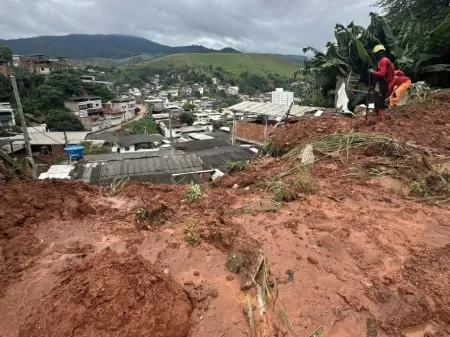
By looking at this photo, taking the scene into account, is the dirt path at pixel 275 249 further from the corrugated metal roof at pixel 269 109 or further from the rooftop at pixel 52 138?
the rooftop at pixel 52 138

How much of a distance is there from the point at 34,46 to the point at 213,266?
8855 inches

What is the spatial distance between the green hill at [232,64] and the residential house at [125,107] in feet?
172

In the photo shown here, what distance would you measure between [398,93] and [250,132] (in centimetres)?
684

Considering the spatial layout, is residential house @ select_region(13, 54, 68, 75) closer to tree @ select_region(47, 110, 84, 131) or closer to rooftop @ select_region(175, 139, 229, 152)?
tree @ select_region(47, 110, 84, 131)

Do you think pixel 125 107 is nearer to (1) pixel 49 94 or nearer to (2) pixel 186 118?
(2) pixel 186 118

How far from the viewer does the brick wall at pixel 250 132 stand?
520 inches

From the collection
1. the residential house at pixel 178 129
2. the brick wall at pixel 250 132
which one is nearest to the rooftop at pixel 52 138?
the residential house at pixel 178 129

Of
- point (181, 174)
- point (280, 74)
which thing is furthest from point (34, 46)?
point (181, 174)

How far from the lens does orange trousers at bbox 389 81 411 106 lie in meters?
7.43

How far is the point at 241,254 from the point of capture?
286 cm

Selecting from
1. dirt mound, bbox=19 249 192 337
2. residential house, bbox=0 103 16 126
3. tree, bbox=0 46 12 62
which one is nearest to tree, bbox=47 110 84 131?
residential house, bbox=0 103 16 126

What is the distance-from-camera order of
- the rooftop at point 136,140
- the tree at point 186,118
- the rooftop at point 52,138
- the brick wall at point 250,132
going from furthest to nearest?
the tree at point 186,118 < the rooftop at point 136,140 < the rooftop at point 52,138 < the brick wall at point 250,132

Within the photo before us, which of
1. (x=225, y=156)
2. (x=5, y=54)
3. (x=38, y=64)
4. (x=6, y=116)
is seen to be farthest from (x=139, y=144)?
(x=38, y=64)

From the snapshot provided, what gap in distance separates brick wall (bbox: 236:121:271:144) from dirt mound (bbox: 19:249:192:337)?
36.2 feet
